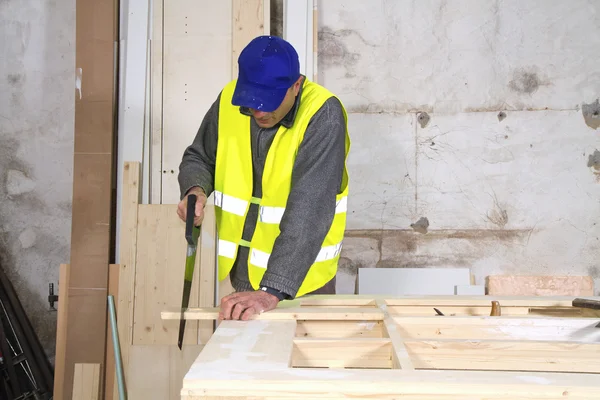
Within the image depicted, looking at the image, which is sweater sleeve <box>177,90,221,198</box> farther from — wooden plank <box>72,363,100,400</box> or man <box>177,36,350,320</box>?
wooden plank <box>72,363,100,400</box>

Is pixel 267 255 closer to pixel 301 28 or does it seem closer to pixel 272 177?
pixel 272 177

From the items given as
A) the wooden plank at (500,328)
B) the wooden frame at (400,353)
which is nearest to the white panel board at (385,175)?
the wooden frame at (400,353)

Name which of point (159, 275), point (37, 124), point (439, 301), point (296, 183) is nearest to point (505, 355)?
point (439, 301)

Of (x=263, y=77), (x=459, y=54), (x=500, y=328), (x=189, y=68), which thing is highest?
(x=459, y=54)

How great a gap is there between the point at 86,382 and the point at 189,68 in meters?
1.97

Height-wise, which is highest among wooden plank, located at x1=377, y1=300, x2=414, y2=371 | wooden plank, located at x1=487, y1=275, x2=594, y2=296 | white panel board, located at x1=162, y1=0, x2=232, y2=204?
white panel board, located at x1=162, y1=0, x2=232, y2=204

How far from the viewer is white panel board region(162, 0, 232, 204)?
3.59 metres

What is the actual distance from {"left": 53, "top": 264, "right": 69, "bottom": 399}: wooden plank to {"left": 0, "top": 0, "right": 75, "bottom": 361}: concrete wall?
0.54 m

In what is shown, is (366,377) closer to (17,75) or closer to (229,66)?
(229,66)

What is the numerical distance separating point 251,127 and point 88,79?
173cm

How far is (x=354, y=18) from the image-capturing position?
12.9 ft

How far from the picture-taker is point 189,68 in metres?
A: 3.63

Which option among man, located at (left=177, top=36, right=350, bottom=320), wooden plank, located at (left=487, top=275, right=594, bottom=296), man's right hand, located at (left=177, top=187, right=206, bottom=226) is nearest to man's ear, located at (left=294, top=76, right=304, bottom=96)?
man, located at (left=177, top=36, right=350, bottom=320)

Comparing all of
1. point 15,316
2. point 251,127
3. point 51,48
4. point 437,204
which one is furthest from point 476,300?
point 51,48
